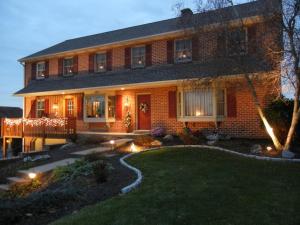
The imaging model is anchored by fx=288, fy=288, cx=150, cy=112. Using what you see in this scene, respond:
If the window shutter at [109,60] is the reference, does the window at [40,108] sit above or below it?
below

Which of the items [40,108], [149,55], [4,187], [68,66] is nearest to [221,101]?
[149,55]

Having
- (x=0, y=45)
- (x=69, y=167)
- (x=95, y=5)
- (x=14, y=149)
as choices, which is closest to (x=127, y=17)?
(x=95, y=5)

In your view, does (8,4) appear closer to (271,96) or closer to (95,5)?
(95,5)

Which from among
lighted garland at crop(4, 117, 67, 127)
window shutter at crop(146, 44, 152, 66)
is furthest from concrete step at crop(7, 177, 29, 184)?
window shutter at crop(146, 44, 152, 66)

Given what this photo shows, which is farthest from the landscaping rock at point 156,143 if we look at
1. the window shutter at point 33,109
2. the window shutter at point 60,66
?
the window shutter at point 33,109

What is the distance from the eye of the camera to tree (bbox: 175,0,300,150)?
9124 mm

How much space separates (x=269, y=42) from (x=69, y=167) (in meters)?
7.76

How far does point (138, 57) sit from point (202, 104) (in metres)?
5.61

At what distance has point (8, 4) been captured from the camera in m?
111

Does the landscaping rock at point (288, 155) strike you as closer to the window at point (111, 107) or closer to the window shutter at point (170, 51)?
the window shutter at point (170, 51)

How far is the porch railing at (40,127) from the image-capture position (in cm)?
1645

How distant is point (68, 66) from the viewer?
66.9ft

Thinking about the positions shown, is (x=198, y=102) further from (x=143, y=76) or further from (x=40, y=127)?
(x=40, y=127)

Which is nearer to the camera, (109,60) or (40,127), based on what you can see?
(40,127)
